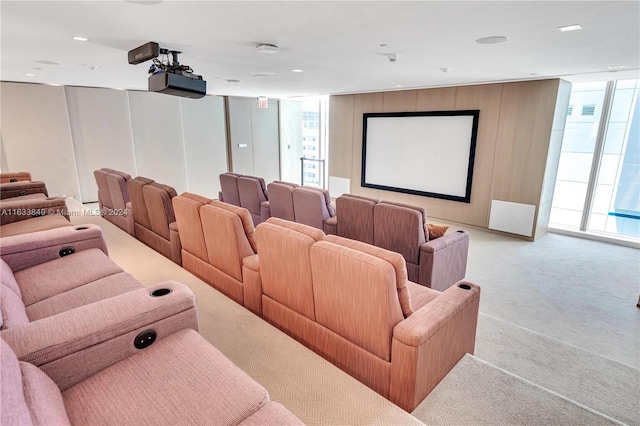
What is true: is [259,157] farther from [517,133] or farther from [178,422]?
[178,422]

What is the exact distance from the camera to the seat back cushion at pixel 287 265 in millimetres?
1992

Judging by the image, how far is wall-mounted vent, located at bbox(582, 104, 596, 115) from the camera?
17.8ft

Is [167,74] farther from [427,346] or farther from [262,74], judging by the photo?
[427,346]

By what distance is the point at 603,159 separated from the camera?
17.9ft

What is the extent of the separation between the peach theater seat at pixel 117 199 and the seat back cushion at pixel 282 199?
1.84 meters

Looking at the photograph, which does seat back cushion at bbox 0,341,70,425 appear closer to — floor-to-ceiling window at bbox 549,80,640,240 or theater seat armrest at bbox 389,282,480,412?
theater seat armrest at bbox 389,282,480,412

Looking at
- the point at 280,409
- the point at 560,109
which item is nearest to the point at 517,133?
the point at 560,109

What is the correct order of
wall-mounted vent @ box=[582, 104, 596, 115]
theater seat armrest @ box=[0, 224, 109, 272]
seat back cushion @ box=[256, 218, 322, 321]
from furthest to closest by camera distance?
wall-mounted vent @ box=[582, 104, 596, 115] → theater seat armrest @ box=[0, 224, 109, 272] → seat back cushion @ box=[256, 218, 322, 321]

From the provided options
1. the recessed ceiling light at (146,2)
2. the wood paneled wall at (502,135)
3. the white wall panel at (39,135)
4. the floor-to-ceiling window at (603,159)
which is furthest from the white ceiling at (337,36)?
the white wall panel at (39,135)

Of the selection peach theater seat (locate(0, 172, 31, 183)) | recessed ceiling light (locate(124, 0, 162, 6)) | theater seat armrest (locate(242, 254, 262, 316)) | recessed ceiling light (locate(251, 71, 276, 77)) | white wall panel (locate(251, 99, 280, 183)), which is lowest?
theater seat armrest (locate(242, 254, 262, 316))

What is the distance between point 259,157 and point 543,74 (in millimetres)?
6635

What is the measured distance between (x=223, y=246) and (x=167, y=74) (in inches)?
79.3

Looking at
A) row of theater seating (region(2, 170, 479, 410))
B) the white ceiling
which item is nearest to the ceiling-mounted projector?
the white ceiling

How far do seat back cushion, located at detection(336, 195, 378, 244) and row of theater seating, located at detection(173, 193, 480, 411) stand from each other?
1165 millimetres
